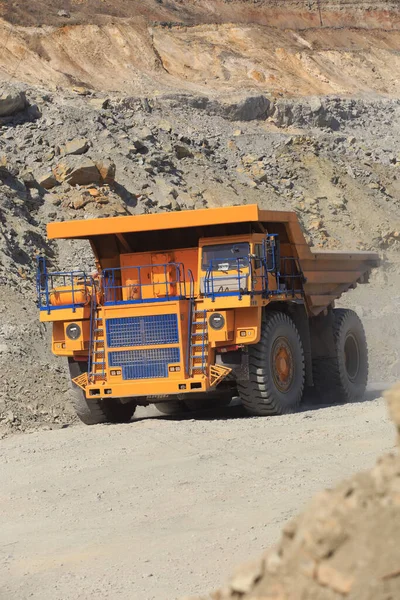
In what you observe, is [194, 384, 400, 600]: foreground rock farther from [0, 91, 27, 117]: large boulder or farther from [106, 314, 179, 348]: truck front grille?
[0, 91, 27, 117]: large boulder

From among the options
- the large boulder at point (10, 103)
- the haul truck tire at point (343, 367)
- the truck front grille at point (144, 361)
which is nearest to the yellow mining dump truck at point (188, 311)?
the truck front grille at point (144, 361)

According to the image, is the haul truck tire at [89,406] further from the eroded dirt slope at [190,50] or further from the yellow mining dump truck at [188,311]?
the eroded dirt slope at [190,50]

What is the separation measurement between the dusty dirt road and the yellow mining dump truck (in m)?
0.57

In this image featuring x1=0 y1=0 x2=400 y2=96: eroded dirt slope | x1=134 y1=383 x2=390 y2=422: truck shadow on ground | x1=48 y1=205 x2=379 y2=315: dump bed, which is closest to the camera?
x1=48 y1=205 x2=379 y2=315: dump bed

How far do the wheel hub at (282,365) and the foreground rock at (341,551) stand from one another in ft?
29.9

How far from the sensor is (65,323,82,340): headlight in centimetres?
1359

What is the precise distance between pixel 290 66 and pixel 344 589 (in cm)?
4305

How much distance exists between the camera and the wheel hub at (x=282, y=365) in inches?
532

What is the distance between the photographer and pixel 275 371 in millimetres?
13500

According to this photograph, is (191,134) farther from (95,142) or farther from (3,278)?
(3,278)

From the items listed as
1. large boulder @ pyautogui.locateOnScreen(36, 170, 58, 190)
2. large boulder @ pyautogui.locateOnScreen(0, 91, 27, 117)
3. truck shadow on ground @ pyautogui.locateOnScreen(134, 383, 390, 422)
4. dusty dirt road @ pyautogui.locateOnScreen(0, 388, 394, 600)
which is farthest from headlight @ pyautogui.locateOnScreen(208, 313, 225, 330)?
large boulder @ pyautogui.locateOnScreen(0, 91, 27, 117)

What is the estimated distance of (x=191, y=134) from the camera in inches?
1271

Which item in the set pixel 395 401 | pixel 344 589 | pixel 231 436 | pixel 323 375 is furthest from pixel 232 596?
pixel 323 375

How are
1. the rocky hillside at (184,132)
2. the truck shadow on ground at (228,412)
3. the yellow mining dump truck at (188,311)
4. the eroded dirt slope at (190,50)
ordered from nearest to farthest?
the yellow mining dump truck at (188,311) < the truck shadow on ground at (228,412) < the rocky hillside at (184,132) < the eroded dirt slope at (190,50)
